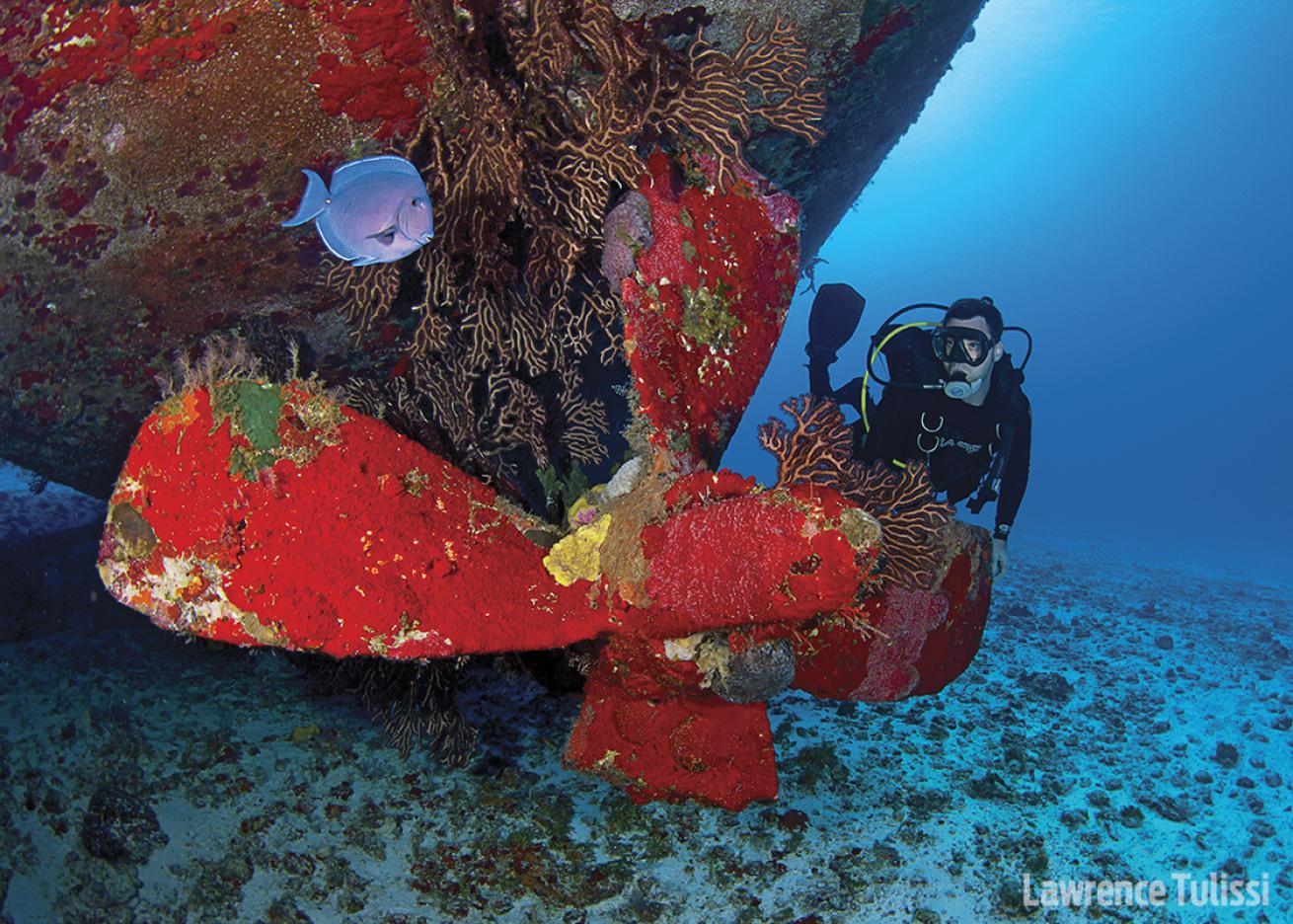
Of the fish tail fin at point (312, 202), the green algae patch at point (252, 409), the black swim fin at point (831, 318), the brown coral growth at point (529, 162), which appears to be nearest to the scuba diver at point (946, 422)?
the black swim fin at point (831, 318)

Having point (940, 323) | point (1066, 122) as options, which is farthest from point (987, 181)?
point (940, 323)

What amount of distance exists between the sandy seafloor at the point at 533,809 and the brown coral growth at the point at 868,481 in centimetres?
146

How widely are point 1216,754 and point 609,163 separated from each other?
642 cm

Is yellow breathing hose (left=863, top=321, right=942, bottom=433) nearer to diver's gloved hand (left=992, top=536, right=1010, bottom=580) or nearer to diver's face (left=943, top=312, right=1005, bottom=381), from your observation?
diver's face (left=943, top=312, right=1005, bottom=381)

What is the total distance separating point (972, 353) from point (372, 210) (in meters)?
4.49

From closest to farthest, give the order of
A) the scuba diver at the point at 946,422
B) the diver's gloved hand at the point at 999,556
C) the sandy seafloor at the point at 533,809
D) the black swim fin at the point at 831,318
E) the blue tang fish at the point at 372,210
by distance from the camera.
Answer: the blue tang fish at the point at 372,210, the sandy seafloor at the point at 533,809, the diver's gloved hand at the point at 999,556, the scuba diver at the point at 946,422, the black swim fin at the point at 831,318

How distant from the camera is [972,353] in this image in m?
5.09

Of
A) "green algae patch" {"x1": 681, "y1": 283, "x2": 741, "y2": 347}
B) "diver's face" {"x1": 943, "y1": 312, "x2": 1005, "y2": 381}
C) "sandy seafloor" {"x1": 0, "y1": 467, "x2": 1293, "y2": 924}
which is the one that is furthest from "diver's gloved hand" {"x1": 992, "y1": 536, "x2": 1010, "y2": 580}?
"green algae patch" {"x1": 681, "y1": 283, "x2": 741, "y2": 347}

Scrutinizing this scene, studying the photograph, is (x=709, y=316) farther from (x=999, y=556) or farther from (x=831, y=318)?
(x=831, y=318)

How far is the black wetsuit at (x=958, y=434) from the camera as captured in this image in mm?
5430

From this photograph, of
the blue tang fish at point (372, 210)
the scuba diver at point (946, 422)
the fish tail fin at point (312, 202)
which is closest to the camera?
the fish tail fin at point (312, 202)

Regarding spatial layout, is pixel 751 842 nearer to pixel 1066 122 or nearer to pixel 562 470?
pixel 562 470

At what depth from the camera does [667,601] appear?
7.17 feet

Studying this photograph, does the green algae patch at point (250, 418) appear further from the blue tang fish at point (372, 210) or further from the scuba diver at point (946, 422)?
the scuba diver at point (946, 422)
